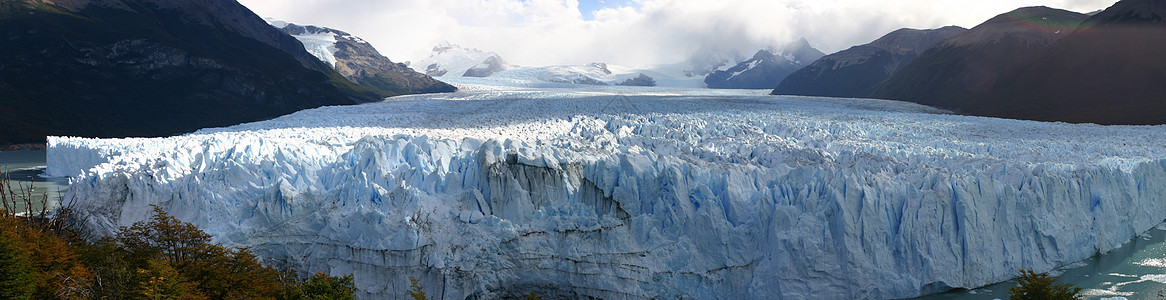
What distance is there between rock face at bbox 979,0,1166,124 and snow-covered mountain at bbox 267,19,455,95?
49.7 m

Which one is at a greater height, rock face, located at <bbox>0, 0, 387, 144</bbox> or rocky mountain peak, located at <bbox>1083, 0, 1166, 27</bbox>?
rocky mountain peak, located at <bbox>1083, 0, 1166, 27</bbox>

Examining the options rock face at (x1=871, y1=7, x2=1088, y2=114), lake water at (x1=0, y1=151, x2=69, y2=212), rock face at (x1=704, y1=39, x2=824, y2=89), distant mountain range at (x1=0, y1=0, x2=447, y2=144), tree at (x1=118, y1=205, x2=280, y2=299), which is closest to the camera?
tree at (x1=118, y1=205, x2=280, y2=299)

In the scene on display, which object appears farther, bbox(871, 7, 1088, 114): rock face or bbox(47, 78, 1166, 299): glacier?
bbox(871, 7, 1088, 114): rock face

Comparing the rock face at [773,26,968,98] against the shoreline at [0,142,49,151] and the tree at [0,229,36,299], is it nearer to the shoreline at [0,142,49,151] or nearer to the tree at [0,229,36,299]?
the shoreline at [0,142,49,151]

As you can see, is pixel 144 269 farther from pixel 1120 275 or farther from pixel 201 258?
pixel 1120 275

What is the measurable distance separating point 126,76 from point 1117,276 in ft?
157

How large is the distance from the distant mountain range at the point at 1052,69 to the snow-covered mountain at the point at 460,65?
81407mm

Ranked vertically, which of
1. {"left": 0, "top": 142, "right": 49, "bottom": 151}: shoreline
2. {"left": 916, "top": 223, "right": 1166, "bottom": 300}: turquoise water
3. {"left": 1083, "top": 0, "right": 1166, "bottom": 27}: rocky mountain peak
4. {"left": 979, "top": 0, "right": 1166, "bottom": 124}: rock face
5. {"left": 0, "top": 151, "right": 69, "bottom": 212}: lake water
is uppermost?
{"left": 1083, "top": 0, "right": 1166, "bottom": 27}: rocky mountain peak

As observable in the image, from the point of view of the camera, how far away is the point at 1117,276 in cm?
1157

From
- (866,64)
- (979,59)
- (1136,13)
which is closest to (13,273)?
(1136,13)

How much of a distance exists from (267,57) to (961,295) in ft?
175

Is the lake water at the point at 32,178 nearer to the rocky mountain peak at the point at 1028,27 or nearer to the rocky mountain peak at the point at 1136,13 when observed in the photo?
the rocky mountain peak at the point at 1136,13

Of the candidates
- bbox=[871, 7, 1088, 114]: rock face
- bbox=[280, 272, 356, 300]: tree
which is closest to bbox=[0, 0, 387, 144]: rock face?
bbox=[280, 272, 356, 300]: tree

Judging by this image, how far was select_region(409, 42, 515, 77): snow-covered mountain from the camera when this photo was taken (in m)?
120
